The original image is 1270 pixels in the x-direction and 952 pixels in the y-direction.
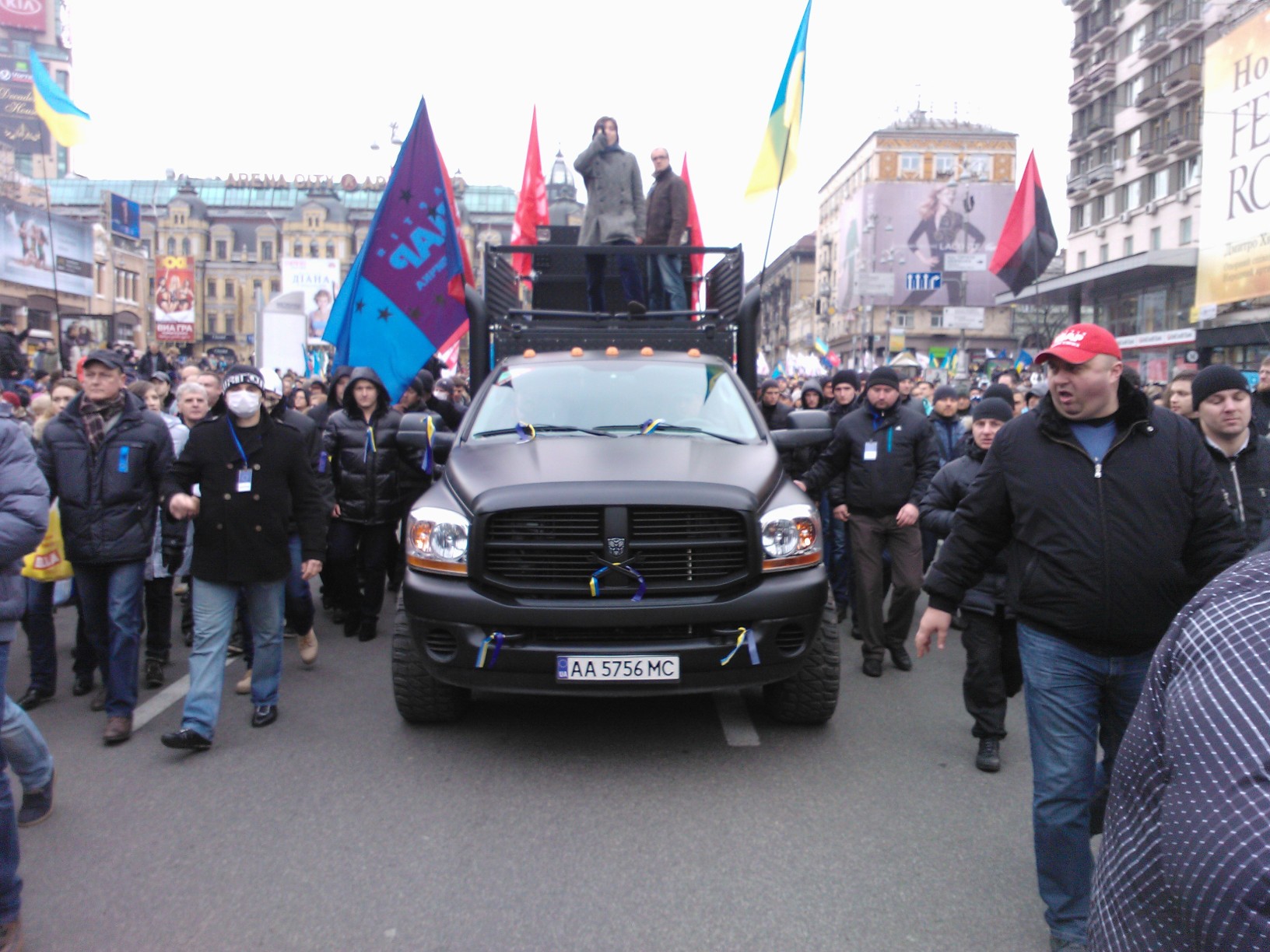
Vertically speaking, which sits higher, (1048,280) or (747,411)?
(1048,280)

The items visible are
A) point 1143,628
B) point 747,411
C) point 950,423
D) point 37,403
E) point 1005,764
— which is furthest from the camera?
point 950,423

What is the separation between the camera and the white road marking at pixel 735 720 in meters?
5.42

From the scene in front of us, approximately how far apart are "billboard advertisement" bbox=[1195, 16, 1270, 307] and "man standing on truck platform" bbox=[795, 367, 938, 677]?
312 inches

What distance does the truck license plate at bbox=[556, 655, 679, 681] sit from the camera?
483cm

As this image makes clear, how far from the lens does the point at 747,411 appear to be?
622 cm

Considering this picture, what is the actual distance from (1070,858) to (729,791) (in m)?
1.69

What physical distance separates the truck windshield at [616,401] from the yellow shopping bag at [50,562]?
250 centimetres

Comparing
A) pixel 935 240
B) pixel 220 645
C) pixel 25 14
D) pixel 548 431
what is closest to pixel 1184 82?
pixel 935 240

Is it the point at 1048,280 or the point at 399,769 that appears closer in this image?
the point at 399,769

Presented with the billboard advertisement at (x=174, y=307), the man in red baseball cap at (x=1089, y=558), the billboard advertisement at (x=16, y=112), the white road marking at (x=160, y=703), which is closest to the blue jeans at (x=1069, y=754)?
the man in red baseball cap at (x=1089, y=558)

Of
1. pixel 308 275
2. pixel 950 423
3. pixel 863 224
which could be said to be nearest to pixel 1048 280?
pixel 863 224

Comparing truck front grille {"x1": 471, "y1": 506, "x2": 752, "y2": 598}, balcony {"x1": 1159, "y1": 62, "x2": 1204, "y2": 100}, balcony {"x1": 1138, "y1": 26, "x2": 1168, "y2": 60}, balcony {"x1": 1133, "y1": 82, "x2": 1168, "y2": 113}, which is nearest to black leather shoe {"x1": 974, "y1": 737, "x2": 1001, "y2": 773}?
truck front grille {"x1": 471, "y1": 506, "x2": 752, "y2": 598}

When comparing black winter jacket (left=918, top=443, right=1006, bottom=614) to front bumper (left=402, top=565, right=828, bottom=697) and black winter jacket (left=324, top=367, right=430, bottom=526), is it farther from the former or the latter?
black winter jacket (left=324, top=367, right=430, bottom=526)

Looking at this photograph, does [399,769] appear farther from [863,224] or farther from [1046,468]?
[863,224]
